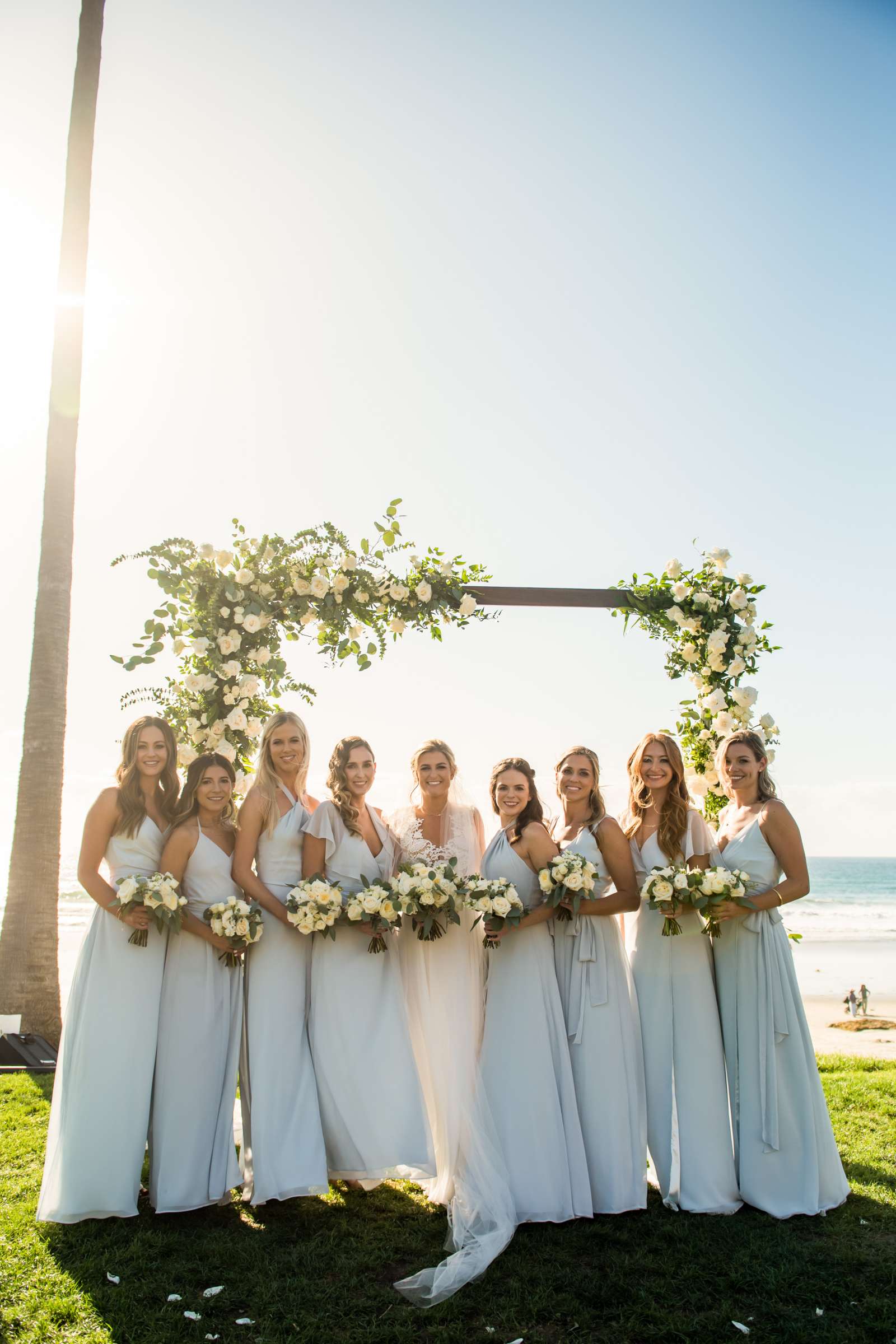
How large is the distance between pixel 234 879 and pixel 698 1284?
327 centimetres

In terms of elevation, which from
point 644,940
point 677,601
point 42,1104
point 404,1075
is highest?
point 677,601

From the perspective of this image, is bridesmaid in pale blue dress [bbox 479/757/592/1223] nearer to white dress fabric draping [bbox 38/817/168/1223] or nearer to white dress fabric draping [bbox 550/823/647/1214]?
white dress fabric draping [bbox 550/823/647/1214]

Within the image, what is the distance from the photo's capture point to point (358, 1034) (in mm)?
5520

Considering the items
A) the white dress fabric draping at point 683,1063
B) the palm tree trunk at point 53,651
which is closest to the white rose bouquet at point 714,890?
the white dress fabric draping at point 683,1063

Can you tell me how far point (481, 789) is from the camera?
6.49 m

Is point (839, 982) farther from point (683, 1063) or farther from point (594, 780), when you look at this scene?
point (594, 780)

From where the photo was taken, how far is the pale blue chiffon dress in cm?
521

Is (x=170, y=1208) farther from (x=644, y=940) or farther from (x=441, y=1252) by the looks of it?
(x=644, y=940)

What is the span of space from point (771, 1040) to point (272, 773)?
11.3ft

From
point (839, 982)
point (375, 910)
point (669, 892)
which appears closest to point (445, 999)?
point (375, 910)

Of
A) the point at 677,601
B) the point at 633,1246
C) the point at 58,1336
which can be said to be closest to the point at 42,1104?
the point at 58,1336

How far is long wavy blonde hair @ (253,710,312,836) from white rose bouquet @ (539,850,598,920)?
1.69m

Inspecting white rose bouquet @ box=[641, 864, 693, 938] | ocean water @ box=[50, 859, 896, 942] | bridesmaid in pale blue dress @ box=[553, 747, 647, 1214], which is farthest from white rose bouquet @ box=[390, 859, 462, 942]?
ocean water @ box=[50, 859, 896, 942]

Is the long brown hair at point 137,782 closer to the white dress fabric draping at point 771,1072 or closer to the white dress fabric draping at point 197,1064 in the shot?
the white dress fabric draping at point 197,1064
